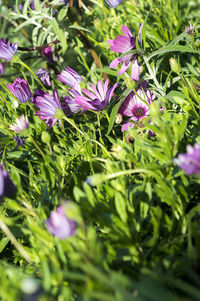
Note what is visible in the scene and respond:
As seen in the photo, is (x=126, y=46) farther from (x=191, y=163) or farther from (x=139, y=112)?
(x=191, y=163)

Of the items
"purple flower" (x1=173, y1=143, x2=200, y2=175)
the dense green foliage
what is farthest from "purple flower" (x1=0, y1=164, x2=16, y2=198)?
"purple flower" (x1=173, y1=143, x2=200, y2=175)

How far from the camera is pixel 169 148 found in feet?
2.04

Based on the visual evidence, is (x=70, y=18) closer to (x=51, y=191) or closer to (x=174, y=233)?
(x=51, y=191)

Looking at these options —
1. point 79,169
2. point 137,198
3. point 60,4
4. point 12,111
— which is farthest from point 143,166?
point 60,4

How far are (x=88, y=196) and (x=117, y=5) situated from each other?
2.45 feet

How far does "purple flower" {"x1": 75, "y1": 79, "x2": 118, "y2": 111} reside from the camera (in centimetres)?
89

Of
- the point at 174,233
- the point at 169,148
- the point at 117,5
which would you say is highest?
the point at 117,5

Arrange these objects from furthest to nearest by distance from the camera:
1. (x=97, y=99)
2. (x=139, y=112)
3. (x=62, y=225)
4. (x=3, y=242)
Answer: (x=139, y=112)
(x=97, y=99)
(x=3, y=242)
(x=62, y=225)

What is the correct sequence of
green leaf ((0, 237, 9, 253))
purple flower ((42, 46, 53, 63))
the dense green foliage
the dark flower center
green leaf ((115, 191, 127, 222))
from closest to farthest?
the dense green foliage
green leaf ((115, 191, 127, 222))
green leaf ((0, 237, 9, 253))
the dark flower center
purple flower ((42, 46, 53, 63))

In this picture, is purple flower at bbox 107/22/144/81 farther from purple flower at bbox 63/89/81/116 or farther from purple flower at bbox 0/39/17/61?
purple flower at bbox 0/39/17/61

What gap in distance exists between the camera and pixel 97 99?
89cm

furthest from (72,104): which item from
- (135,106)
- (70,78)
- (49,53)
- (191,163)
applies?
(191,163)

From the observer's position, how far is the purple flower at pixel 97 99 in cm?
89

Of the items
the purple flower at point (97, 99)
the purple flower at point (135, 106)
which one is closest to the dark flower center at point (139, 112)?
the purple flower at point (135, 106)
